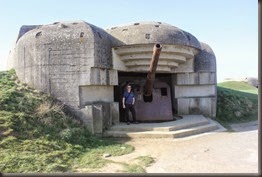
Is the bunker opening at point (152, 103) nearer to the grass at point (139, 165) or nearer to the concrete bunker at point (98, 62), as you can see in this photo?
the concrete bunker at point (98, 62)

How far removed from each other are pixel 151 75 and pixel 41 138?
3786mm

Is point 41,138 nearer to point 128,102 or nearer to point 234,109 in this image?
point 128,102

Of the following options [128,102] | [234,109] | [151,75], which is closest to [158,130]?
[128,102]

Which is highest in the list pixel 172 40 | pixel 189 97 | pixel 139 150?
pixel 172 40

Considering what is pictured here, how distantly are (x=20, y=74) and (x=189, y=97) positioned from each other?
6.11 m

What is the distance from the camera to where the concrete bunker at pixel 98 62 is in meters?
8.52

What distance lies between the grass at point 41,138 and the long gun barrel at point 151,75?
249cm

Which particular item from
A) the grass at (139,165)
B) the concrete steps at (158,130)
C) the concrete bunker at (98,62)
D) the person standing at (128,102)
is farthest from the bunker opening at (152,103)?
the grass at (139,165)

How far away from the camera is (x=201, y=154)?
621cm

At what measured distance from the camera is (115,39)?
955 cm

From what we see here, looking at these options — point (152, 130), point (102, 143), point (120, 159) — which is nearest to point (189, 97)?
point (152, 130)

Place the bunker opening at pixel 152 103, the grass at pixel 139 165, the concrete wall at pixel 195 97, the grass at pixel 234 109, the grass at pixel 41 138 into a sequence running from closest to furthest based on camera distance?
1. the grass at pixel 139 165
2. the grass at pixel 41 138
3. the bunker opening at pixel 152 103
4. the concrete wall at pixel 195 97
5. the grass at pixel 234 109

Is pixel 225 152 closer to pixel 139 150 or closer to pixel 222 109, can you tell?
pixel 139 150

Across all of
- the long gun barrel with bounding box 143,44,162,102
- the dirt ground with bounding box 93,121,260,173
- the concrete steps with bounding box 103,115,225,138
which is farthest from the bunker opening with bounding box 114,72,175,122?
the dirt ground with bounding box 93,121,260,173
